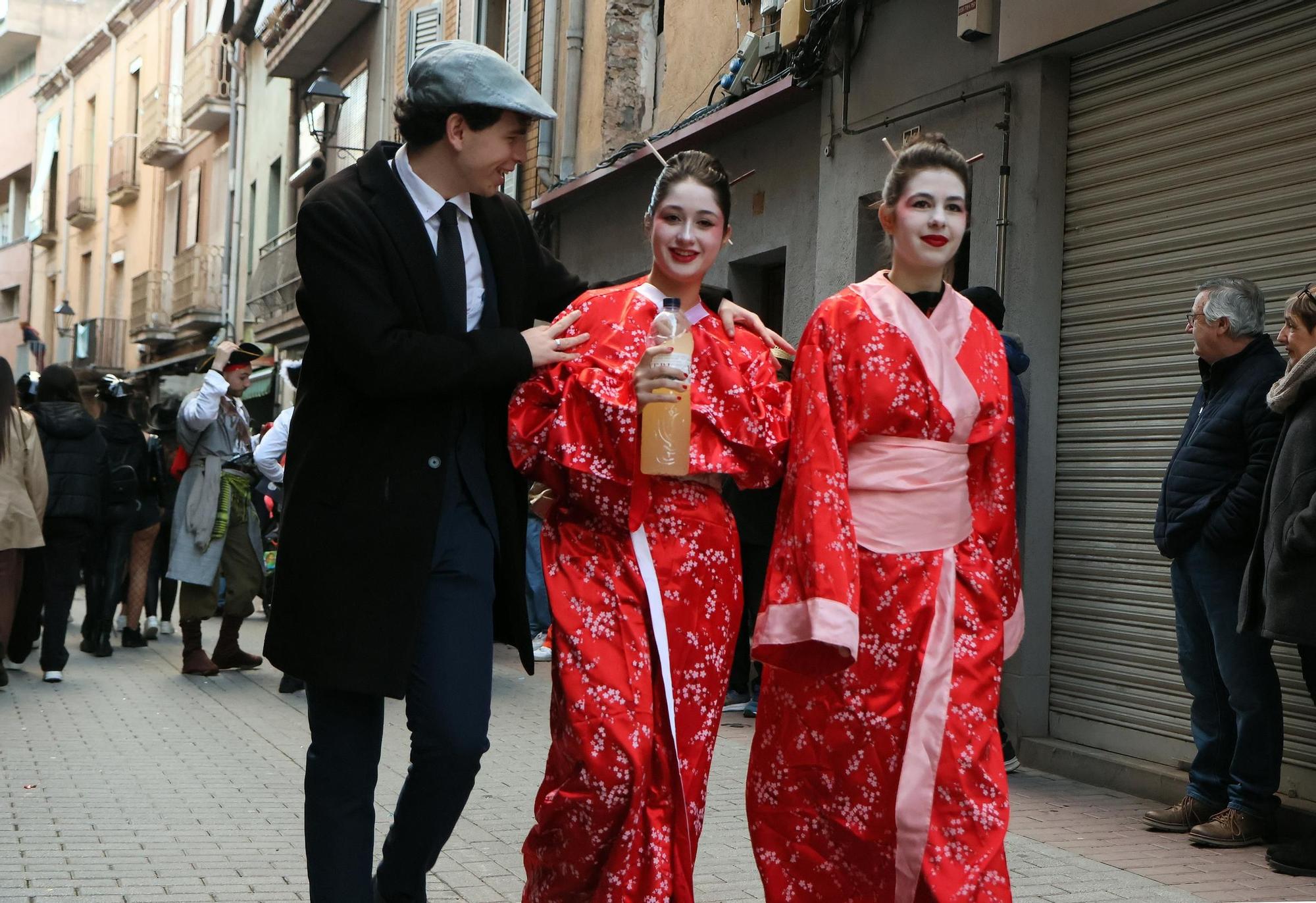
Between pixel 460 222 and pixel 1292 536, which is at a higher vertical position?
pixel 460 222

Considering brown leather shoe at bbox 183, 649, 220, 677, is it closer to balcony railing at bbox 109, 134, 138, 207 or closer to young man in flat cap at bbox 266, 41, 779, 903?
young man in flat cap at bbox 266, 41, 779, 903

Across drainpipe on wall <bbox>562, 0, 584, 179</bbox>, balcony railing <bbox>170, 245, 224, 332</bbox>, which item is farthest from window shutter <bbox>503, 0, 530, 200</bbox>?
balcony railing <bbox>170, 245, 224, 332</bbox>

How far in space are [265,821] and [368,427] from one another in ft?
9.02

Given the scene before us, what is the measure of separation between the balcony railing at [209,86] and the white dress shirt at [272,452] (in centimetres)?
2131

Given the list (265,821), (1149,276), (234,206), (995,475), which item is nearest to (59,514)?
(265,821)

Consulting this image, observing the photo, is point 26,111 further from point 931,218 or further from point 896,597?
point 896,597

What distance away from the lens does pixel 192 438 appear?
33.6 feet

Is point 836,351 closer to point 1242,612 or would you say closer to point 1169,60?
point 1242,612

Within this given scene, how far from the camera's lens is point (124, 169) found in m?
36.1

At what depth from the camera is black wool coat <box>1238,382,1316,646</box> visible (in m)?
5.45

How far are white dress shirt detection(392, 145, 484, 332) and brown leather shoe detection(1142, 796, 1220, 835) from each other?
3.72 m

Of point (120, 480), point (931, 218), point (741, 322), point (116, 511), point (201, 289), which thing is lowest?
point (116, 511)

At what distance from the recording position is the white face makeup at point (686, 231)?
13.8 feet

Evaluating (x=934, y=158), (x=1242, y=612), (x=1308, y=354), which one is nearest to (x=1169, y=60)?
(x=1308, y=354)
